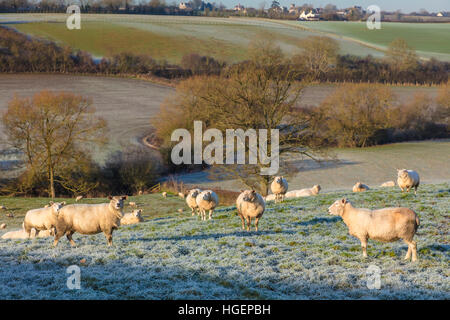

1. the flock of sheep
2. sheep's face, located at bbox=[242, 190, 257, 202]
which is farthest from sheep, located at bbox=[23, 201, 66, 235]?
sheep's face, located at bbox=[242, 190, 257, 202]

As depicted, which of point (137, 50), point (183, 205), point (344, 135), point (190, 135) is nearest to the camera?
point (183, 205)

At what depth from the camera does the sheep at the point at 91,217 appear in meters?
15.2

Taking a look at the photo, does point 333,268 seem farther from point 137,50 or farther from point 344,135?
point 137,50

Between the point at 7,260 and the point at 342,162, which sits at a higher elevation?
the point at 7,260

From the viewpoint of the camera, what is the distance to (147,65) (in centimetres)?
9650

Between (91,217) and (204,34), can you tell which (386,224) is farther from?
(204,34)

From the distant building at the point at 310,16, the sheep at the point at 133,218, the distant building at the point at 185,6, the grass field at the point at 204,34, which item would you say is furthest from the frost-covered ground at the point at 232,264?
the distant building at the point at 185,6

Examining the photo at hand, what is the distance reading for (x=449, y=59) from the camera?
104062 mm

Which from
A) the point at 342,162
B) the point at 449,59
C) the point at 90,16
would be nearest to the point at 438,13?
the point at 449,59

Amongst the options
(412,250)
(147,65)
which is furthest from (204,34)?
(412,250)

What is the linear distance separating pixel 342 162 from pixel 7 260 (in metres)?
52.1

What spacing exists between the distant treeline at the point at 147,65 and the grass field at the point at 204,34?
4144 mm

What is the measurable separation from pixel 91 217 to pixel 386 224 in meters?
9.22

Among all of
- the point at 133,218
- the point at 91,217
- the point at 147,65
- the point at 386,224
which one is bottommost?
the point at 133,218
